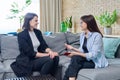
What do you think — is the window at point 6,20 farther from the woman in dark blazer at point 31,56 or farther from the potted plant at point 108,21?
the potted plant at point 108,21

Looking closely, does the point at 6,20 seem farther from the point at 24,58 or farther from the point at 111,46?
the point at 111,46

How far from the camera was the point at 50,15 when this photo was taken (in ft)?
19.3

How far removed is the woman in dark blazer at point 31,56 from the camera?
3279mm

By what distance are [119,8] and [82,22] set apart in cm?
133

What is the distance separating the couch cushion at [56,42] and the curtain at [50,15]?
5.49 ft

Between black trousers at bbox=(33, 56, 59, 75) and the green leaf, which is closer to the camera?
black trousers at bbox=(33, 56, 59, 75)

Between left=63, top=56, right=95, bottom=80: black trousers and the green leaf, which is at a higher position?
the green leaf

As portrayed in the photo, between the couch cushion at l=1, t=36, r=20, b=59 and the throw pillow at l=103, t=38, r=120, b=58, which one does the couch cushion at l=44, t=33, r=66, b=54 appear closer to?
the couch cushion at l=1, t=36, r=20, b=59

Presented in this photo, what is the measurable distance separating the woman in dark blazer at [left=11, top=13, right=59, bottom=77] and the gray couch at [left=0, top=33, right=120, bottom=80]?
0.11 metres

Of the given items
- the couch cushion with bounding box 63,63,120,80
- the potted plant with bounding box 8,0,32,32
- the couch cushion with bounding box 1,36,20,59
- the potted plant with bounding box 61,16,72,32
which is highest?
the potted plant with bounding box 8,0,32,32

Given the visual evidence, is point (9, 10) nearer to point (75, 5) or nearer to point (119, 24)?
point (75, 5)

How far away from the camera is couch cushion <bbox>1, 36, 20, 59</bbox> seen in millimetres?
3830

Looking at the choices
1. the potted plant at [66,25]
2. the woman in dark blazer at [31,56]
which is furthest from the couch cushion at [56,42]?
the potted plant at [66,25]

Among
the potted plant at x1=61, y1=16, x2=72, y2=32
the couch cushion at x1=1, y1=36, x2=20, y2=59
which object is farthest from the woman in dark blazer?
the potted plant at x1=61, y1=16, x2=72, y2=32
